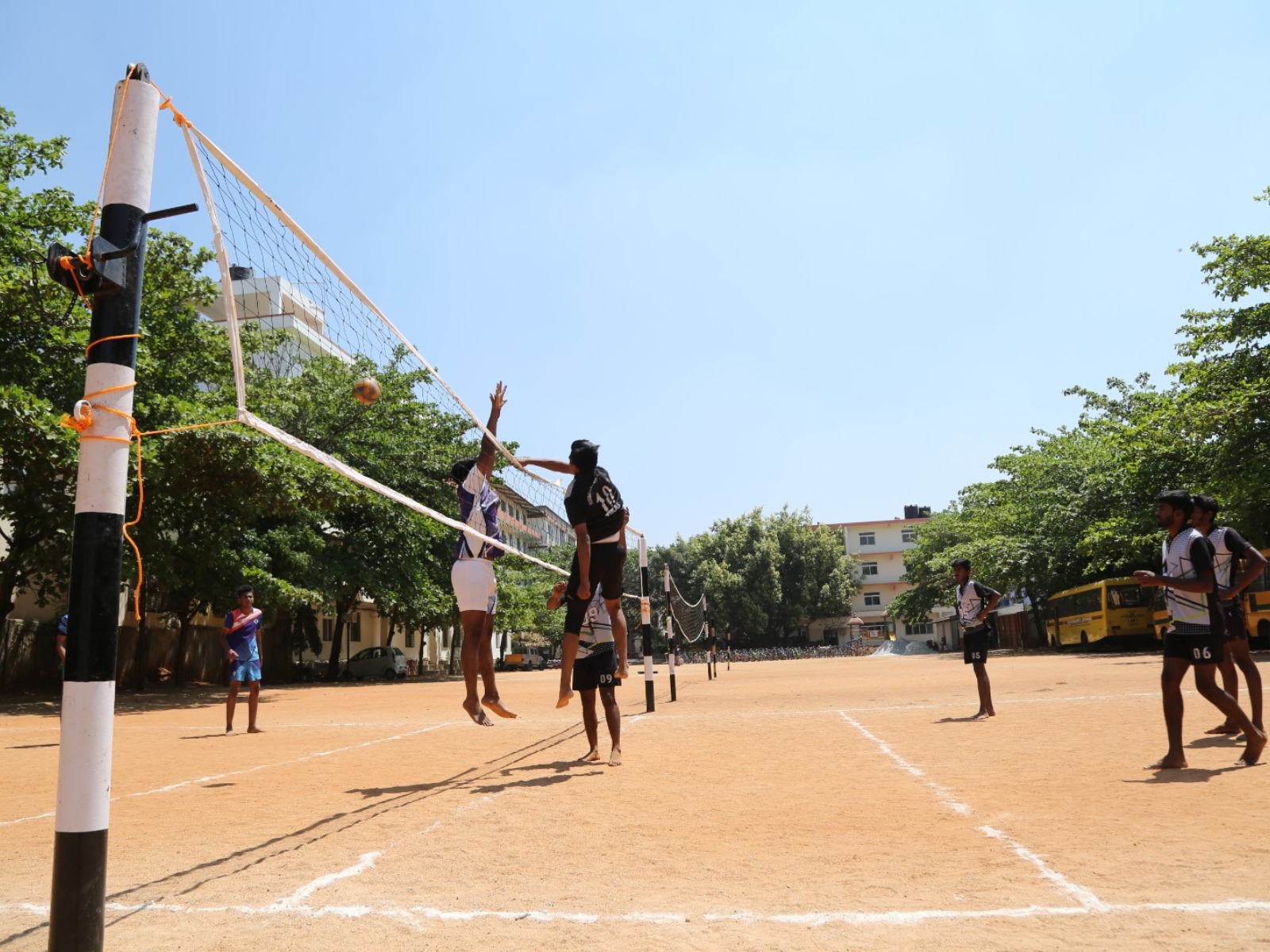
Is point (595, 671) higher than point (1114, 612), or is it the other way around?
point (1114, 612)

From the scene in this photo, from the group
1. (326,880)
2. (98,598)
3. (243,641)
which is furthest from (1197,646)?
(243,641)

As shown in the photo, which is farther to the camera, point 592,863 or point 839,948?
point 592,863

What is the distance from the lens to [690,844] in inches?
183

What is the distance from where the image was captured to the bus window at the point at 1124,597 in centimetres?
3253

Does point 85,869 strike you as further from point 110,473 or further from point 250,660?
point 250,660

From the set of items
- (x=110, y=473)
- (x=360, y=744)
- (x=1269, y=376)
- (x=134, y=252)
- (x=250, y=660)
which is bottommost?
(x=360, y=744)

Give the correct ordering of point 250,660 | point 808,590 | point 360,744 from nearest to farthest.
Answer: point 360,744, point 250,660, point 808,590

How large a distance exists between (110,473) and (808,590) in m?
67.3

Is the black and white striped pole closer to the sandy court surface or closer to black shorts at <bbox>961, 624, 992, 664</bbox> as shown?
black shorts at <bbox>961, 624, 992, 664</bbox>

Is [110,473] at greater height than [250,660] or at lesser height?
greater

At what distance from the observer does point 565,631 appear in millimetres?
7250

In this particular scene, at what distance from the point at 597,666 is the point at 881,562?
276ft

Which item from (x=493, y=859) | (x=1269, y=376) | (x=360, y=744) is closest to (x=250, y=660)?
(x=360, y=744)

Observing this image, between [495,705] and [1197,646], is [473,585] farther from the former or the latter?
[1197,646]
